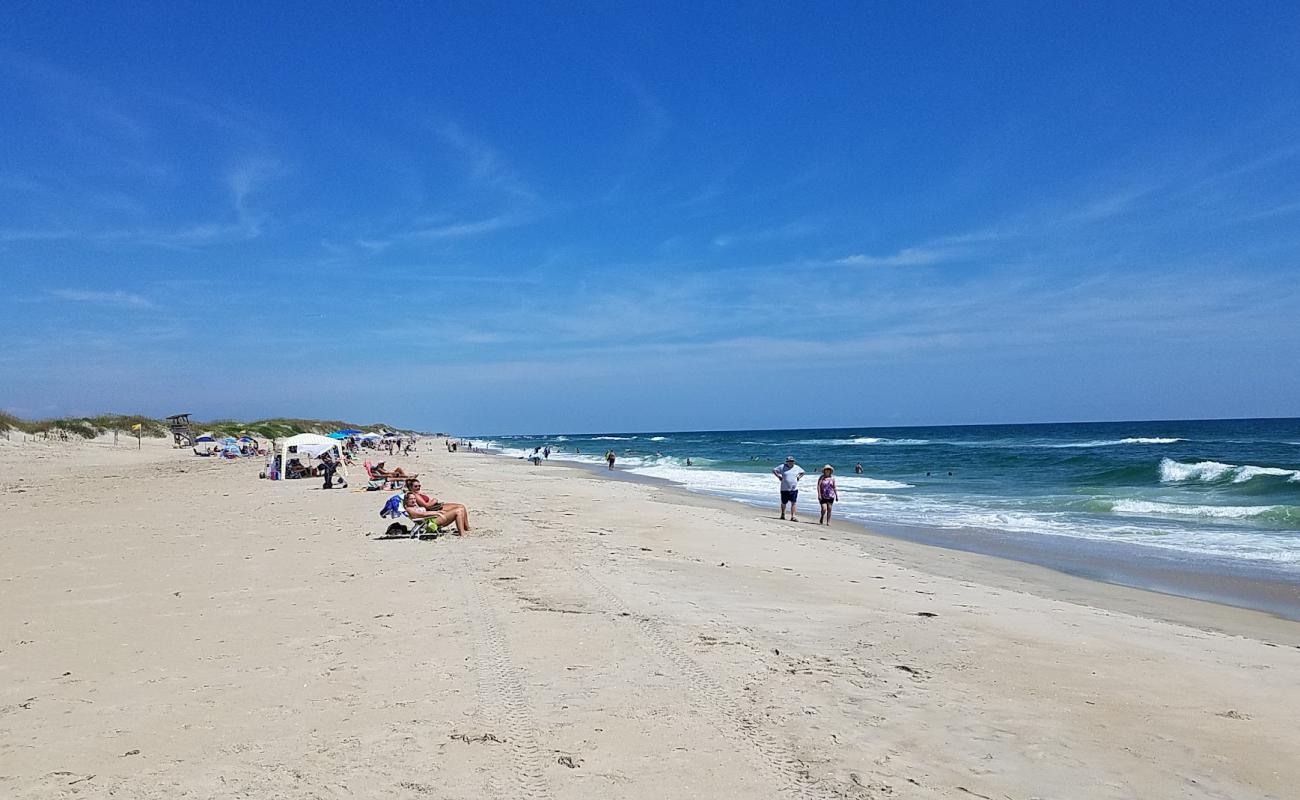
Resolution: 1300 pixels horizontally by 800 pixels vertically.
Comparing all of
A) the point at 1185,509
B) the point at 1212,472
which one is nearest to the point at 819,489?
the point at 1185,509

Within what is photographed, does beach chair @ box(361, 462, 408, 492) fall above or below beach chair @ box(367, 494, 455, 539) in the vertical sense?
above

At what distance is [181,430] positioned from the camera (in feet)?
184

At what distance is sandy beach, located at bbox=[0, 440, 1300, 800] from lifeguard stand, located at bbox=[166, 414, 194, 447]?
4666cm

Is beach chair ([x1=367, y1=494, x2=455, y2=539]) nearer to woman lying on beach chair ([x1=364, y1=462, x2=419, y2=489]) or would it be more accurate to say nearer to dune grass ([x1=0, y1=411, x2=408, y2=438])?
woman lying on beach chair ([x1=364, y1=462, x2=419, y2=489])

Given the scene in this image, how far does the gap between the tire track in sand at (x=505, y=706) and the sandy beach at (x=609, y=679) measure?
2 cm

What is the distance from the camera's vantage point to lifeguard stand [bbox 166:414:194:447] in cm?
5085

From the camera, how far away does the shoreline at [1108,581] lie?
27.9 ft

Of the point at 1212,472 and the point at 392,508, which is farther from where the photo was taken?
the point at 1212,472

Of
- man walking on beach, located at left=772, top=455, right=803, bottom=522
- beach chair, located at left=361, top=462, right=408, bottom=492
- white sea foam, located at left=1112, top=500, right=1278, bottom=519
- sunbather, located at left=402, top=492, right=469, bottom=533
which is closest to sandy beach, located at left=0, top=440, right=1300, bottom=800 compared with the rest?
sunbather, located at left=402, top=492, right=469, bottom=533

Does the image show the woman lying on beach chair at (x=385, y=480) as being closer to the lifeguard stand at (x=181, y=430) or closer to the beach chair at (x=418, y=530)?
the beach chair at (x=418, y=530)

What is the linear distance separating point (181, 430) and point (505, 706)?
61.5m

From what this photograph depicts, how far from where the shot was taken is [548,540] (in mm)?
11742

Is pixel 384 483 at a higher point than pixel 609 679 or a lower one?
higher

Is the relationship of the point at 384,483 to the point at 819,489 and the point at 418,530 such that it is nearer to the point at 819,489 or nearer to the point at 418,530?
the point at 418,530
